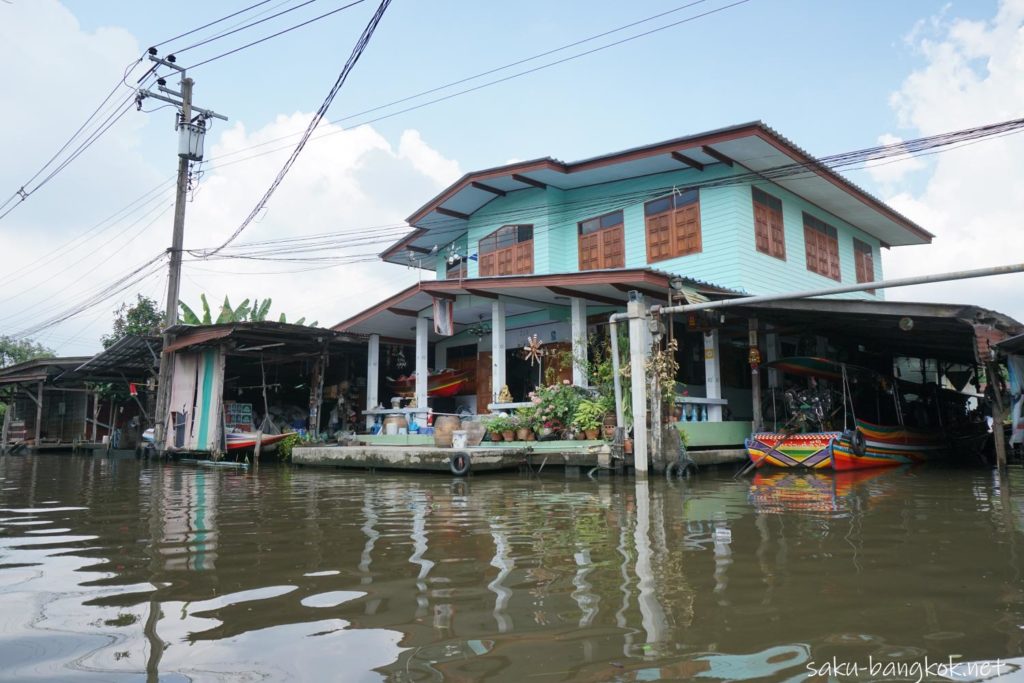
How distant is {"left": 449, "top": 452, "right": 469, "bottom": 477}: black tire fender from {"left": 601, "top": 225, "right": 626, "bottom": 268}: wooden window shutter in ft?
23.4

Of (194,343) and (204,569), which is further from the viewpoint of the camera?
(194,343)

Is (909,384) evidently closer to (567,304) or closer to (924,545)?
(567,304)

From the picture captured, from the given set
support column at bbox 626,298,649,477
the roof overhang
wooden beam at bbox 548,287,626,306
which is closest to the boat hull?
the roof overhang

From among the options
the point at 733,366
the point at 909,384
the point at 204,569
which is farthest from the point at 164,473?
the point at 909,384

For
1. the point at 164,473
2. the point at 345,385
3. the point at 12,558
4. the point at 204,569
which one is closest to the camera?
the point at 204,569

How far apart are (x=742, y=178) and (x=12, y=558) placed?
48.0 ft

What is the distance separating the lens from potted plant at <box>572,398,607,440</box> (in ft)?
40.6

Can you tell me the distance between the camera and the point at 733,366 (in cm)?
1709

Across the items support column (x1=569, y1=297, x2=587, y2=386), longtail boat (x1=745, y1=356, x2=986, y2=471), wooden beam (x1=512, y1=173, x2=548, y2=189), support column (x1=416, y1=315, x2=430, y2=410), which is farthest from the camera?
wooden beam (x1=512, y1=173, x2=548, y2=189)

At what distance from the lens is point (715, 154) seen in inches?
583

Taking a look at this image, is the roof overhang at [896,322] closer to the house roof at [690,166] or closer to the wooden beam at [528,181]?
the house roof at [690,166]

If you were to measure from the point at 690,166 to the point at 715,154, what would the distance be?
887mm

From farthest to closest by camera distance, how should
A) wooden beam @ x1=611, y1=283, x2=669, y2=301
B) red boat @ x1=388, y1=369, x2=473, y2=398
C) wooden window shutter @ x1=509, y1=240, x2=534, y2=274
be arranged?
1. red boat @ x1=388, y1=369, x2=473, y2=398
2. wooden window shutter @ x1=509, y1=240, x2=534, y2=274
3. wooden beam @ x1=611, y1=283, x2=669, y2=301

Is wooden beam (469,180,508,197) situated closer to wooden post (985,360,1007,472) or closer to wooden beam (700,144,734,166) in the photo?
wooden beam (700,144,734,166)
